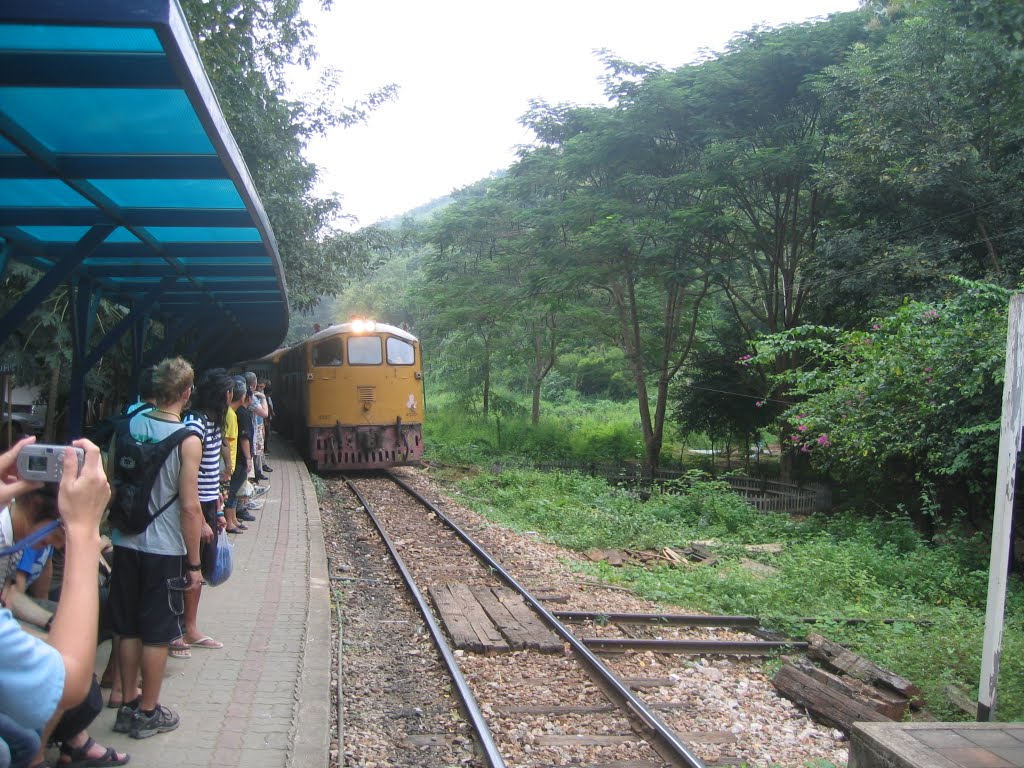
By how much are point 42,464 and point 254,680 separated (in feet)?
10.5

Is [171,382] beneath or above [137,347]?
beneath

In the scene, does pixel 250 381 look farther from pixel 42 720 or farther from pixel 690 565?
pixel 42 720

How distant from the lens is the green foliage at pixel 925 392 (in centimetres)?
863

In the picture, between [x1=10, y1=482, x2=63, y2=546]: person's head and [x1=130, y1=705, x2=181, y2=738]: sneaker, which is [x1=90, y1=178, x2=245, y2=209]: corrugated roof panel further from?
[x1=10, y1=482, x2=63, y2=546]: person's head

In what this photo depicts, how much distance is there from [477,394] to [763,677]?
24.4 metres

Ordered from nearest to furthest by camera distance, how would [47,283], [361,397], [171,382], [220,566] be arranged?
Answer: 1. [171,382]
2. [220,566]
3. [47,283]
4. [361,397]

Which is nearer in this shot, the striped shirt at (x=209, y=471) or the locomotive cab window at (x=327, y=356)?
the striped shirt at (x=209, y=471)

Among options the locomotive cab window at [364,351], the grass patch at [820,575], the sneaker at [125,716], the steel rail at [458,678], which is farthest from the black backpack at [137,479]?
the locomotive cab window at [364,351]

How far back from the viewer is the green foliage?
863cm

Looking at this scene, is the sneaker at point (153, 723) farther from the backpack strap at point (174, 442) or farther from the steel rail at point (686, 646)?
the steel rail at point (686, 646)

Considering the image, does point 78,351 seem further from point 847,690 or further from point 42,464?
point 847,690

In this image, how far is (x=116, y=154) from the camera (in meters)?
4.69

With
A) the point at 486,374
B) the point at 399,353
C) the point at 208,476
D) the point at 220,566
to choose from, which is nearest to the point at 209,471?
the point at 208,476

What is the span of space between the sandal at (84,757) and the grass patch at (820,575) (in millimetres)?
4817
